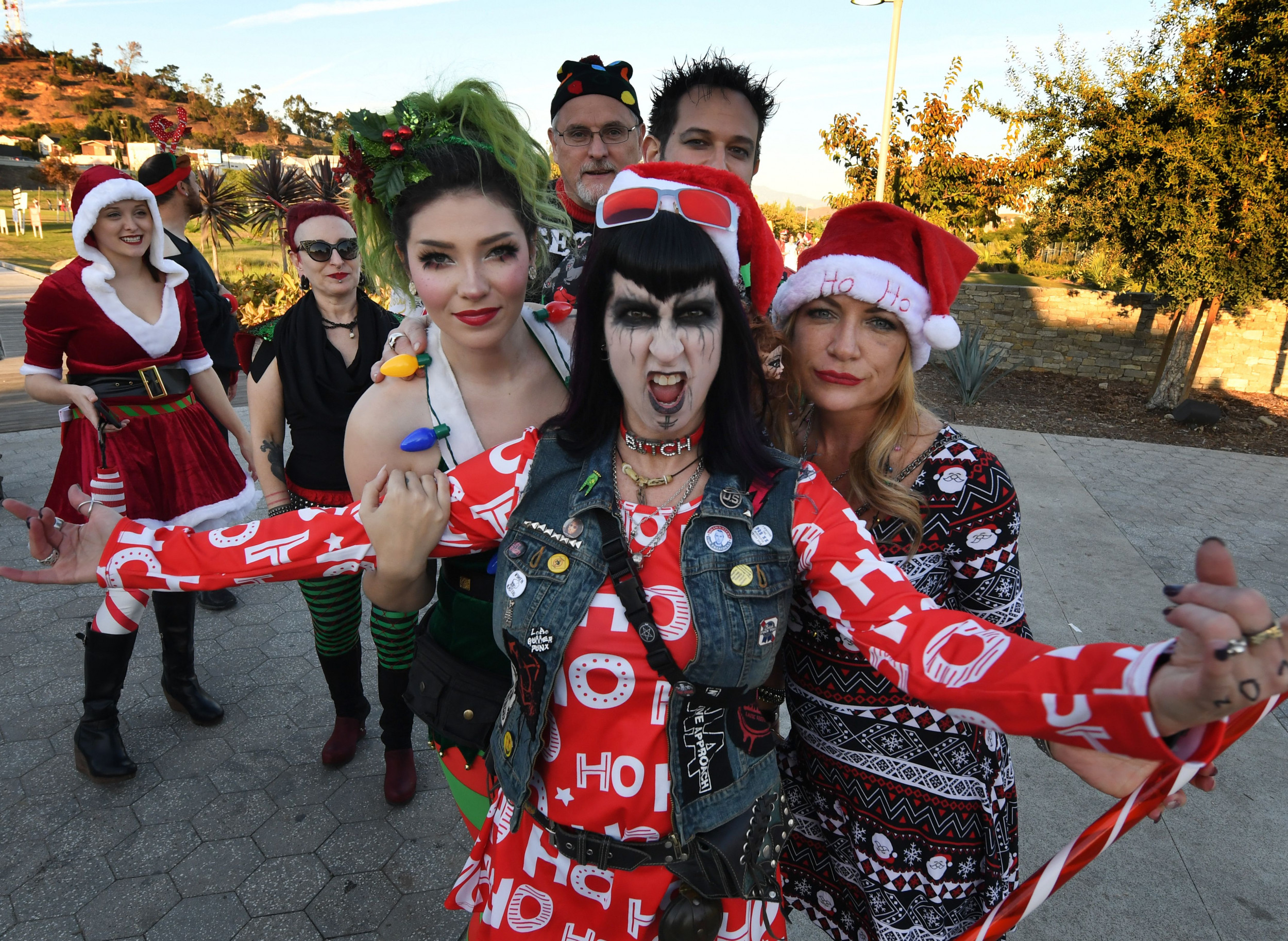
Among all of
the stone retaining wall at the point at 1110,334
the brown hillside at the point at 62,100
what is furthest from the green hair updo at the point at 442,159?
the brown hillside at the point at 62,100

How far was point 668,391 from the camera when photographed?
1.47 metres

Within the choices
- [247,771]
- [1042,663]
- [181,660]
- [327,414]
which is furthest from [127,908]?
[1042,663]

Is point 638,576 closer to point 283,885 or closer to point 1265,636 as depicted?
point 1265,636

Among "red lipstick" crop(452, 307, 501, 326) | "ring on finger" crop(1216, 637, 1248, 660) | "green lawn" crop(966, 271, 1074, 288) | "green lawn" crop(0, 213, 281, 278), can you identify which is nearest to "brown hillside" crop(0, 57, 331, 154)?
"green lawn" crop(0, 213, 281, 278)

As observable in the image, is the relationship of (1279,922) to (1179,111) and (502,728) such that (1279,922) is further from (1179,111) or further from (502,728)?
(1179,111)

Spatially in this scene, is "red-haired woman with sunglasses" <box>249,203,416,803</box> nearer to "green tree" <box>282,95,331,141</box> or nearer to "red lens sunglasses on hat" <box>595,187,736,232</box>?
"red lens sunglasses on hat" <box>595,187,736,232</box>

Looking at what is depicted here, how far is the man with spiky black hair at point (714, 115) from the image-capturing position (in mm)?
3131

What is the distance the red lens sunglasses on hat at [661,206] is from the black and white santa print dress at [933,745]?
30.4 inches

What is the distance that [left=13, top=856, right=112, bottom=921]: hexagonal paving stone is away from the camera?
2.57 m

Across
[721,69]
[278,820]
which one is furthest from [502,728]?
[721,69]

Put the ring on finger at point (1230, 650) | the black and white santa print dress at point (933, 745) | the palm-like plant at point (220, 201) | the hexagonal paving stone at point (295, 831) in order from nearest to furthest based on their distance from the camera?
1. the ring on finger at point (1230, 650)
2. the black and white santa print dress at point (933, 745)
3. the hexagonal paving stone at point (295, 831)
4. the palm-like plant at point (220, 201)

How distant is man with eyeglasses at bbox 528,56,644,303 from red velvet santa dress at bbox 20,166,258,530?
1656 millimetres

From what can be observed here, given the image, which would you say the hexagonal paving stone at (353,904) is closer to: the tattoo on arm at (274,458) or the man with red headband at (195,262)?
the tattoo on arm at (274,458)

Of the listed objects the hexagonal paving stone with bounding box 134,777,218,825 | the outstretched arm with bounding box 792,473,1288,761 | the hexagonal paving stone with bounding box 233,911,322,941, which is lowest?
the hexagonal paving stone with bounding box 134,777,218,825
